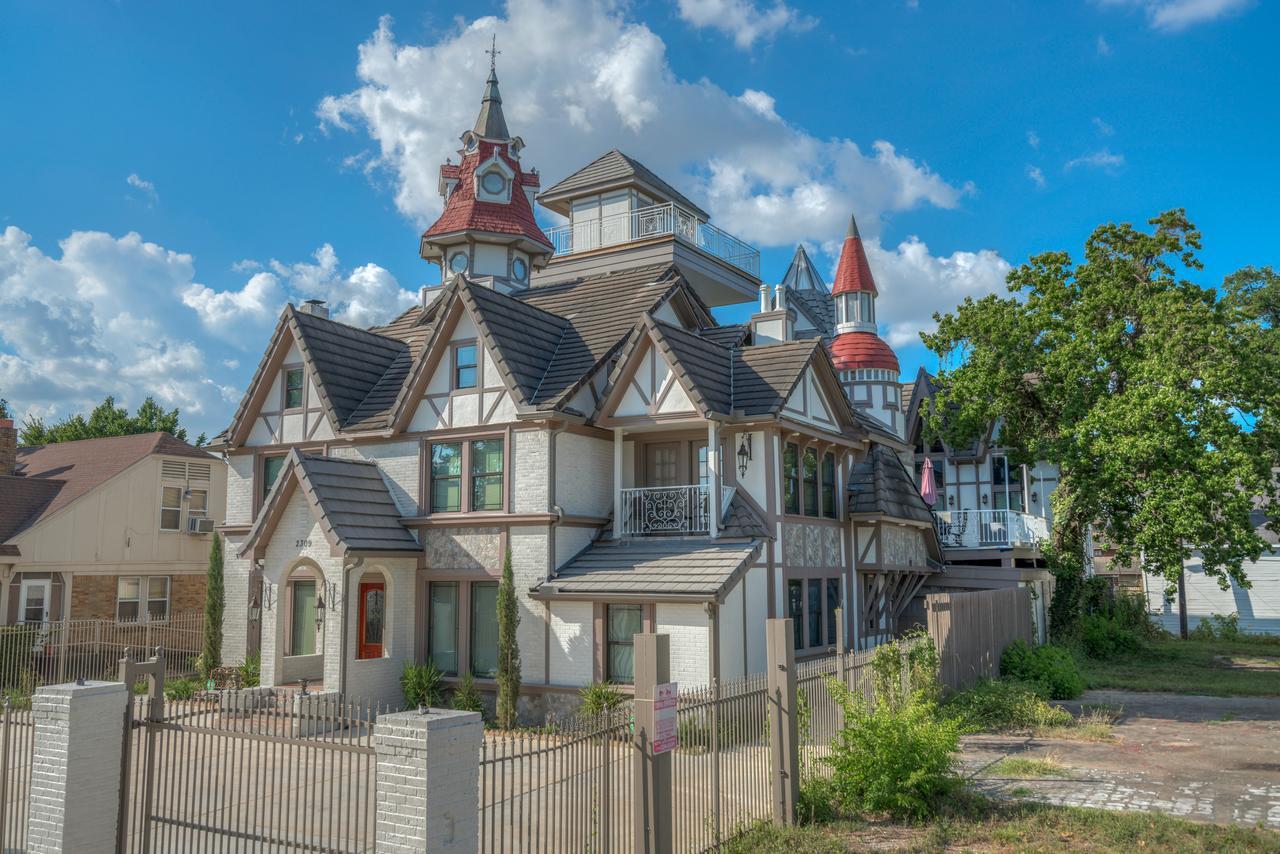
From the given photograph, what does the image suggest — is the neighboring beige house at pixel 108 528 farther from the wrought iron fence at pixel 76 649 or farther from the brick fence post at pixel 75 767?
the brick fence post at pixel 75 767

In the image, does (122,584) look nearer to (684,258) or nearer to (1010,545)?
(684,258)

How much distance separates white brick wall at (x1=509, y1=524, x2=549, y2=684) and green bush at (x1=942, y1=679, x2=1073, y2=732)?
311 inches

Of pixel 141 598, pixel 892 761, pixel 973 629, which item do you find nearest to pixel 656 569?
pixel 973 629

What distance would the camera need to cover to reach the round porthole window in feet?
101

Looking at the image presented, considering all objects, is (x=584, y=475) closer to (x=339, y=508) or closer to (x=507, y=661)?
(x=507, y=661)

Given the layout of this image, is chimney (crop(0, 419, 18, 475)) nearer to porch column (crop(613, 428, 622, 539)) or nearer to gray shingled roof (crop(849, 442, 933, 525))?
porch column (crop(613, 428, 622, 539))

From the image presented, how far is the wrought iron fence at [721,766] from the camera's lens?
10.1 meters

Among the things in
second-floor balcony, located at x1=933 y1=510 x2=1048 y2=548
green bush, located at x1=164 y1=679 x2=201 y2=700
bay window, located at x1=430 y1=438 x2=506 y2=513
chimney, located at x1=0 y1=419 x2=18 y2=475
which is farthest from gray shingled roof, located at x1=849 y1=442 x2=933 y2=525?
chimney, located at x1=0 y1=419 x2=18 y2=475

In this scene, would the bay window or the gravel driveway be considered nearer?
the gravel driveway

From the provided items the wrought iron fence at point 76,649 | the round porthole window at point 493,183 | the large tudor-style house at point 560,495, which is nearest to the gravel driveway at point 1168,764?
the large tudor-style house at point 560,495

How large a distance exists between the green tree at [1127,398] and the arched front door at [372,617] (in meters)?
18.1

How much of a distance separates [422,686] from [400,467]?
5.01 meters

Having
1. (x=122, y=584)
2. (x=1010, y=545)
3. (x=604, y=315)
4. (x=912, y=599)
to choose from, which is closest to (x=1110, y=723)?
(x=912, y=599)

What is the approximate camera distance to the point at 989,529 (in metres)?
30.1
